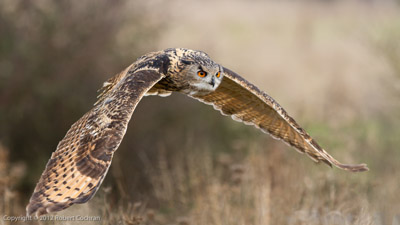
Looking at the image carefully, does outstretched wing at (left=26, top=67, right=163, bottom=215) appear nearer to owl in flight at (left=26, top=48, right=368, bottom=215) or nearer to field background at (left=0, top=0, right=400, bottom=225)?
owl in flight at (left=26, top=48, right=368, bottom=215)

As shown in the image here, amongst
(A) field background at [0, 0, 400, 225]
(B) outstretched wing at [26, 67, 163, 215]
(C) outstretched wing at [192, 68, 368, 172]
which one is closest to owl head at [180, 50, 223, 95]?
(C) outstretched wing at [192, 68, 368, 172]

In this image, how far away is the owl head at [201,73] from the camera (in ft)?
14.5

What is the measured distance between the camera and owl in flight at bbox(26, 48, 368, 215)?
127 inches

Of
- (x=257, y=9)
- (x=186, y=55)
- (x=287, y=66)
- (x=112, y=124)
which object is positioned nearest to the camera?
(x=112, y=124)

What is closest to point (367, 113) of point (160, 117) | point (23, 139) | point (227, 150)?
point (227, 150)

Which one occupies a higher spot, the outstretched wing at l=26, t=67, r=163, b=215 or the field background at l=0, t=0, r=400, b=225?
the field background at l=0, t=0, r=400, b=225

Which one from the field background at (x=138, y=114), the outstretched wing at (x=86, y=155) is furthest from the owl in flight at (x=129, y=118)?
the field background at (x=138, y=114)

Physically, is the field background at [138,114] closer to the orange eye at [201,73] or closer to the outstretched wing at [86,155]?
the orange eye at [201,73]

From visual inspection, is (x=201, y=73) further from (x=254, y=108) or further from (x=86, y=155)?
(x=86, y=155)

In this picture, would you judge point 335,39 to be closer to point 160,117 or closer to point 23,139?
point 160,117

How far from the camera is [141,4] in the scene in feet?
31.4

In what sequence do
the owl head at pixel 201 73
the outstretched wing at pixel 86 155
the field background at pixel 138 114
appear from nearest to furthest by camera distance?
1. the outstretched wing at pixel 86 155
2. the owl head at pixel 201 73
3. the field background at pixel 138 114

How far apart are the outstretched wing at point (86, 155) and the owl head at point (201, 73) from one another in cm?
60

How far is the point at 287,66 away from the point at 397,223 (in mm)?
9846
